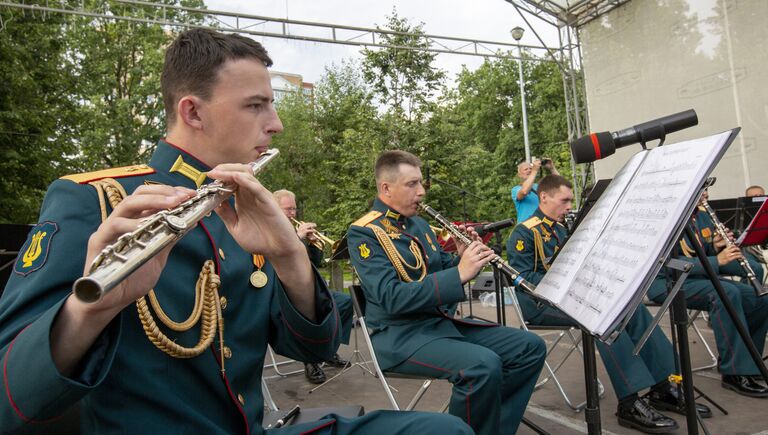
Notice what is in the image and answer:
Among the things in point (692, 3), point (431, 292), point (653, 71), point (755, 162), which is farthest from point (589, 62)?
point (431, 292)

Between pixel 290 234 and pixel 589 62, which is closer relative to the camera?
pixel 290 234

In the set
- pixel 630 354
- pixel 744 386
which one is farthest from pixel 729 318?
pixel 630 354

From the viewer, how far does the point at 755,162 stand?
26.3ft

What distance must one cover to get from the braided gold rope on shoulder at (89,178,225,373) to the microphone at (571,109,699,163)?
1428 mm

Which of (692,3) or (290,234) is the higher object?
(692,3)

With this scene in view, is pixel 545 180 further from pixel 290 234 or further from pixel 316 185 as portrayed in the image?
pixel 316 185

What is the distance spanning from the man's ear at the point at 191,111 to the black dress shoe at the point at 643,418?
3.27m

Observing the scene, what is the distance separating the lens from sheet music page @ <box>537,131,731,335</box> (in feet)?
4.58

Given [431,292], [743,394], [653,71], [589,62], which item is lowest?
[743,394]

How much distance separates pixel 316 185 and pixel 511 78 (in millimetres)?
15358

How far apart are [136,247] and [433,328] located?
2381mm

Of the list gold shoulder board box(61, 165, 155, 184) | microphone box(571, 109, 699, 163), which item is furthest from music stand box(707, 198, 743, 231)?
gold shoulder board box(61, 165, 155, 184)

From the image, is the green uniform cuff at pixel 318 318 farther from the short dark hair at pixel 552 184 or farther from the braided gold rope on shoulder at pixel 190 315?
the short dark hair at pixel 552 184

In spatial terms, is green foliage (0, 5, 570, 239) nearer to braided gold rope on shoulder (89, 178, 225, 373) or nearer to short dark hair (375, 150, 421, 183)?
short dark hair (375, 150, 421, 183)
